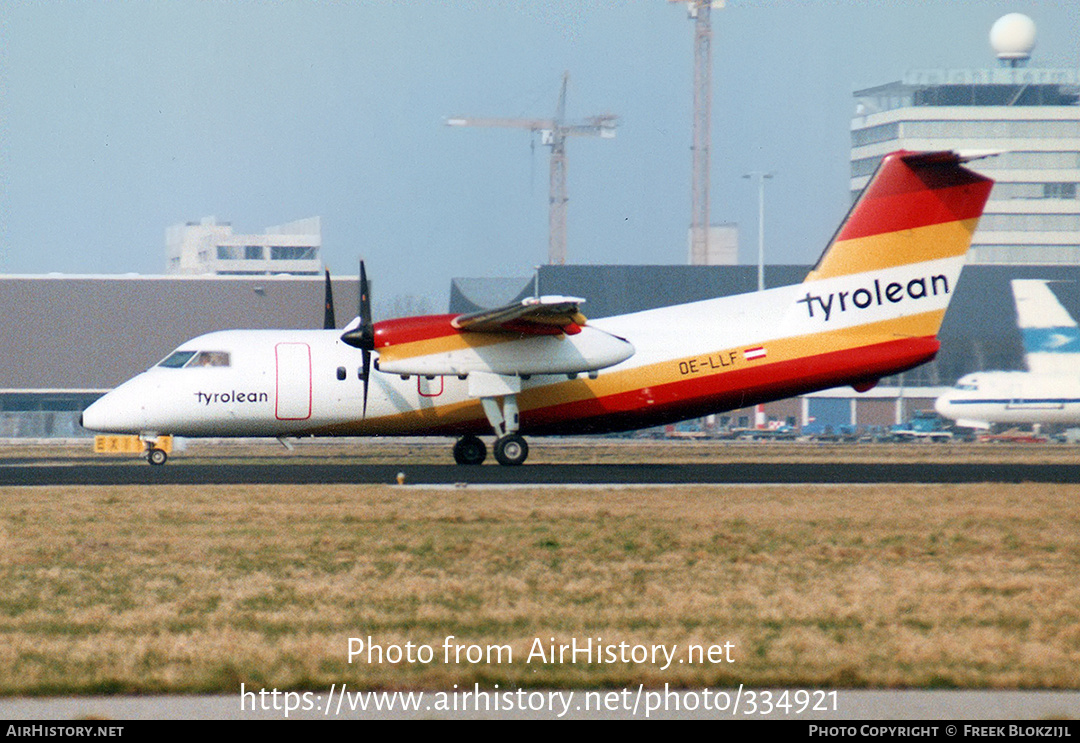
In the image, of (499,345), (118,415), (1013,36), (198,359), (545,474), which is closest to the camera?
(545,474)

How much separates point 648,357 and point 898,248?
20.8ft

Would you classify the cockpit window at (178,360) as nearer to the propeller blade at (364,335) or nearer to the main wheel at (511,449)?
the propeller blade at (364,335)

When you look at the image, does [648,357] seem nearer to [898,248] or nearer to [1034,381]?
[898,248]

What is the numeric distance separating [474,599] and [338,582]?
181 cm

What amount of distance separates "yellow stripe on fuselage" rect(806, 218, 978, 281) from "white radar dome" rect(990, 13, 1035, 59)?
361 feet

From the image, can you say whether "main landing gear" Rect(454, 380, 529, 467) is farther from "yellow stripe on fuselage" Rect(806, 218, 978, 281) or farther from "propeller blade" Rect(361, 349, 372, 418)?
"yellow stripe on fuselage" Rect(806, 218, 978, 281)

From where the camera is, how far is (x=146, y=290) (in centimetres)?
7981

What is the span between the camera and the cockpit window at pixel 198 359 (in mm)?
30109

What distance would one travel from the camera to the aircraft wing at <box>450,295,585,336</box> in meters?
27.0

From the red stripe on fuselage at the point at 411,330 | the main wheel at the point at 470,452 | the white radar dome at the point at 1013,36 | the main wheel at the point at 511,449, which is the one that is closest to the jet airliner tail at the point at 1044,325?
the main wheel at the point at 470,452

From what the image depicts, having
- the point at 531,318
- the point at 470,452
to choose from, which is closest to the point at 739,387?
the point at 531,318

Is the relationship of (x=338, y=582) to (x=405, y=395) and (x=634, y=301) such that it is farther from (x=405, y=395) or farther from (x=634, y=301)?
(x=634, y=301)

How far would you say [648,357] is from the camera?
29.0 meters
